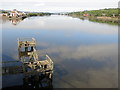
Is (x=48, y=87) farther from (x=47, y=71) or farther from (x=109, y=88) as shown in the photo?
(x=109, y=88)

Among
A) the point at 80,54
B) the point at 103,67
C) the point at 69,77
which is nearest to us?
the point at 69,77

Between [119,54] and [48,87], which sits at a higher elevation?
[119,54]

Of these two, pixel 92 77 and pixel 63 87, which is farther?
pixel 92 77

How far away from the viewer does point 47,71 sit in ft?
76.1

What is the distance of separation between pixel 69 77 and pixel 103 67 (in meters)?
8.36

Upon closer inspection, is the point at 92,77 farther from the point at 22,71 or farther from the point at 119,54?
the point at 119,54

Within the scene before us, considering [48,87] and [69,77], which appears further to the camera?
[69,77]

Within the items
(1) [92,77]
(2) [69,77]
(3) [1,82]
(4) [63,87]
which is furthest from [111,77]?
(3) [1,82]

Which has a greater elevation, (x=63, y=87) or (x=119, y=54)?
(x=119, y=54)

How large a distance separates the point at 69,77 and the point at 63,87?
341 centimetres

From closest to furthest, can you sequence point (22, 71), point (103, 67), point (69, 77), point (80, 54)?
point (22, 71), point (69, 77), point (103, 67), point (80, 54)

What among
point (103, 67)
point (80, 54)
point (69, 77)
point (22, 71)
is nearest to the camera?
point (22, 71)

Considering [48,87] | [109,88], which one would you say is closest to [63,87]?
[48,87]

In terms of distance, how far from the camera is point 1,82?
77.8 ft
